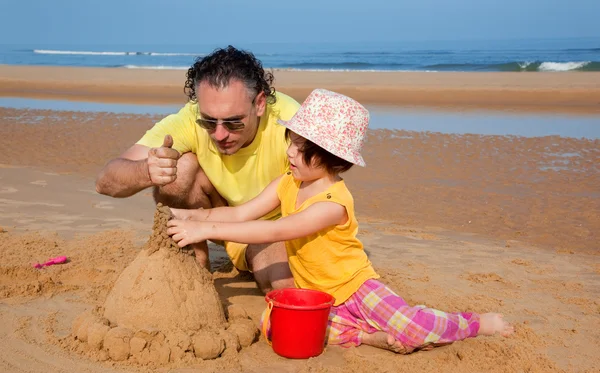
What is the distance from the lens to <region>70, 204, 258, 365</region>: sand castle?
2.98 meters

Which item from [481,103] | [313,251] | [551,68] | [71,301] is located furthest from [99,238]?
[551,68]

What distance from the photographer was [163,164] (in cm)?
317

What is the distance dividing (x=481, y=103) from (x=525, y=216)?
10266 mm

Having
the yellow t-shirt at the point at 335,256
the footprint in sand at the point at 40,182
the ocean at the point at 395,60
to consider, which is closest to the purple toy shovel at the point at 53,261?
the yellow t-shirt at the point at 335,256

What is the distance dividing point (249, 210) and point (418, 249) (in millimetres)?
1899

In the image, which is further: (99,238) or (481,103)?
(481,103)

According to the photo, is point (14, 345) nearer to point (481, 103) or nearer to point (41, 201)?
point (41, 201)

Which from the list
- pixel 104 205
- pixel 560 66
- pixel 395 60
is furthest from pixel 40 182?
pixel 395 60

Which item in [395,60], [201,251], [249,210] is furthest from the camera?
[395,60]

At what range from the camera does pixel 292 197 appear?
3.49 m

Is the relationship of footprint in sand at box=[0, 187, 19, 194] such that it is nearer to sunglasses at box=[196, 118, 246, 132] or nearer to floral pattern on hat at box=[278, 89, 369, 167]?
sunglasses at box=[196, 118, 246, 132]

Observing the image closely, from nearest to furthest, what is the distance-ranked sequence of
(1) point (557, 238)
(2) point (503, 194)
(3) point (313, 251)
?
(3) point (313, 251)
(1) point (557, 238)
(2) point (503, 194)

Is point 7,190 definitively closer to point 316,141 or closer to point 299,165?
point 299,165

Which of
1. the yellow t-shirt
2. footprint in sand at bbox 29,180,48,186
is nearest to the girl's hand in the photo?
the yellow t-shirt
